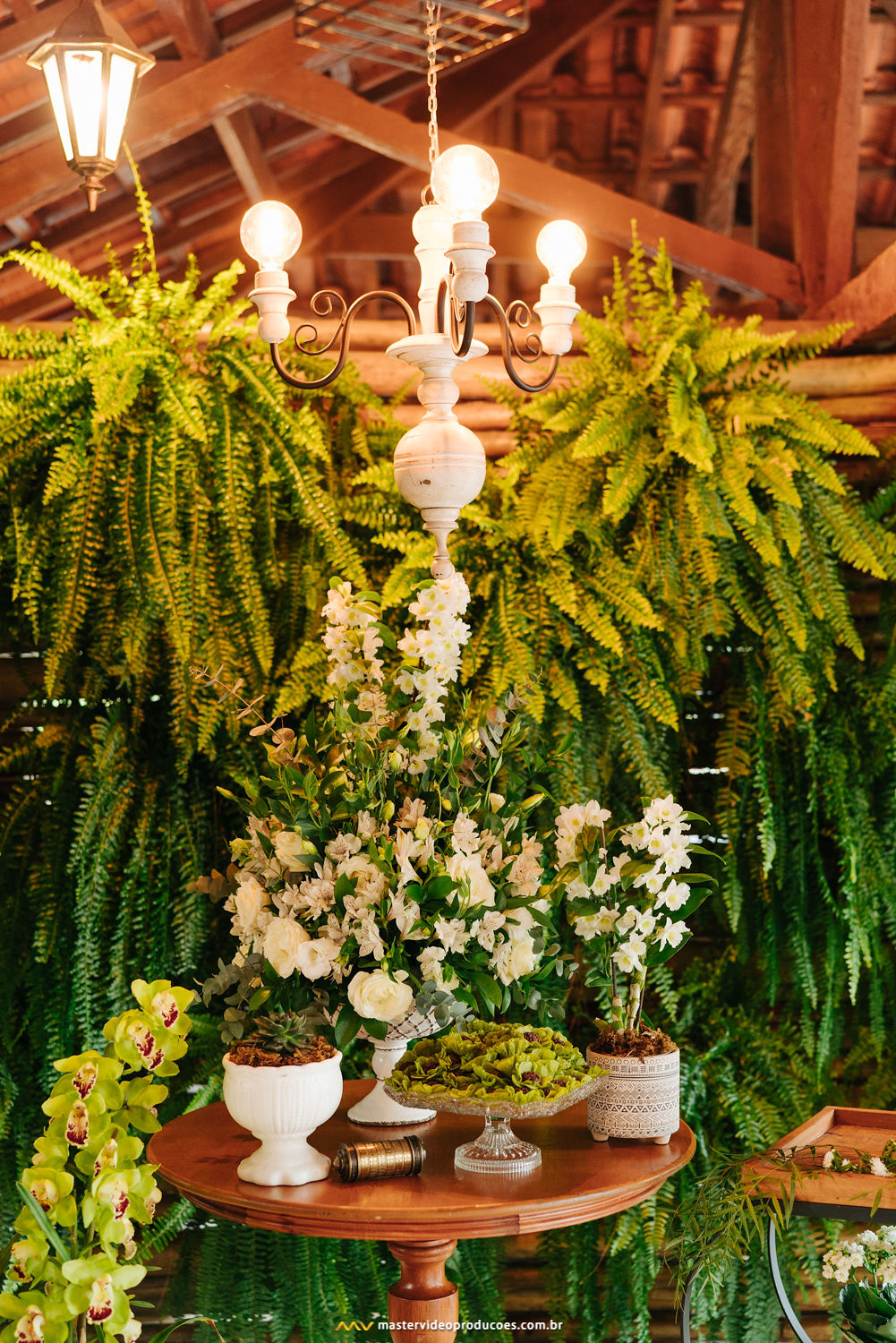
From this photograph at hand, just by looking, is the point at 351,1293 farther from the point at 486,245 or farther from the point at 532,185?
the point at 532,185

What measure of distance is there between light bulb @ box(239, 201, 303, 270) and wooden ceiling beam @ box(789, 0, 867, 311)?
67.1 inches

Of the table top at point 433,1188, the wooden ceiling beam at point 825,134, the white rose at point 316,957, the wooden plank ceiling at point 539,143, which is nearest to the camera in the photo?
the table top at point 433,1188

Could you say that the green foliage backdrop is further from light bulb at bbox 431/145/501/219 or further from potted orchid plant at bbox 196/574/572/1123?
light bulb at bbox 431/145/501/219

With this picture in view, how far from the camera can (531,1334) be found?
268 centimetres

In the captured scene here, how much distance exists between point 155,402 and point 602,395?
0.97m

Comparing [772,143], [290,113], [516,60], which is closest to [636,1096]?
[290,113]

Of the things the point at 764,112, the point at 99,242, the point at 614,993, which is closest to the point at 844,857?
the point at 614,993

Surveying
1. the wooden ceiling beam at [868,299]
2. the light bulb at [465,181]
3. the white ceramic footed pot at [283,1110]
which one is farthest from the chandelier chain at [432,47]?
the white ceramic footed pot at [283,1110]

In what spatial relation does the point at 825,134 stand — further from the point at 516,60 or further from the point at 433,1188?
the point at 433,1188

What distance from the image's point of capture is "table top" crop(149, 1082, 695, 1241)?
4.60 ft

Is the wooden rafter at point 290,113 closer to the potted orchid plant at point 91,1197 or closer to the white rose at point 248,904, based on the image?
the white rose at point 248,904

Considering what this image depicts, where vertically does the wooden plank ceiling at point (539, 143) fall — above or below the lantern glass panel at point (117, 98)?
above

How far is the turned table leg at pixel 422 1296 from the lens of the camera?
60.8 inches

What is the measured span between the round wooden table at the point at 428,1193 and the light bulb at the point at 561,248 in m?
1.38
